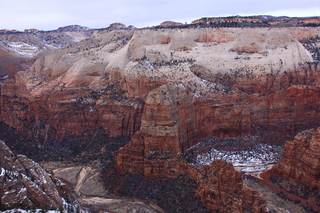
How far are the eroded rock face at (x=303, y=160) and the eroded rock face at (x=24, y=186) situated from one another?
23.1 m

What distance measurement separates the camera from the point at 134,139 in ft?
122

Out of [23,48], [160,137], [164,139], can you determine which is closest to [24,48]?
[23,48]

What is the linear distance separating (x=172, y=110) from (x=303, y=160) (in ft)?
45.7

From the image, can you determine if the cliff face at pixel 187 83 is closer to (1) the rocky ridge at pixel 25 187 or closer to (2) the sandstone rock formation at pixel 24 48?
(2) the sandstone rock formation at pixel 24 48

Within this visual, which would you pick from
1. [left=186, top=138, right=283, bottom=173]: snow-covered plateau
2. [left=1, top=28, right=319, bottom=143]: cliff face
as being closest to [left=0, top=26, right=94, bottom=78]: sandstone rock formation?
[left=1, top=28, right=319, bottom=143]: cliff face

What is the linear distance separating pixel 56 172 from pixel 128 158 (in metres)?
11.4

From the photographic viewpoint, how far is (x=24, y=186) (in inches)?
786

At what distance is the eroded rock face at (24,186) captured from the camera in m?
18.9

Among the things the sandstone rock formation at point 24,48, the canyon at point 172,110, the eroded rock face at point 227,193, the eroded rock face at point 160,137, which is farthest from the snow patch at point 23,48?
the eroded rock face at point 227,193

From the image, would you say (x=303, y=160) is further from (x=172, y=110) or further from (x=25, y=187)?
(x=25, y=187)

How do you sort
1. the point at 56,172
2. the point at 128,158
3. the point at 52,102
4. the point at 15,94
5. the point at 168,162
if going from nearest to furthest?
the point at 168,162 < the point at 128,158 < the point at 56,172 < the point at 52,102 < the point at 15,94

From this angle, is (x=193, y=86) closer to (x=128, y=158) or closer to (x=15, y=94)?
(x=128, y=158)

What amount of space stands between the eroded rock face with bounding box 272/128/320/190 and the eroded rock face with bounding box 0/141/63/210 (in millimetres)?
23072

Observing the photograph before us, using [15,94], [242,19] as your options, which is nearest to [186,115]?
[15,94]
